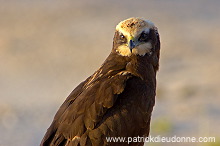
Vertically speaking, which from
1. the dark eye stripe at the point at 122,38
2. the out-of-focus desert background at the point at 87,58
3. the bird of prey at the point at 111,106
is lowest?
the bird of prey at the point at 111,106

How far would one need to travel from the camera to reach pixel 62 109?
28.0 ft

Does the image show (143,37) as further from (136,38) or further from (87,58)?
(87,58)

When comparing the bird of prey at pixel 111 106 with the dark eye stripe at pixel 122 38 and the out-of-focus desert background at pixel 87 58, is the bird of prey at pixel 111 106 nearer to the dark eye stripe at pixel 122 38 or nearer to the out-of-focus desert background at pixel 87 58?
the dark eye stripe at pixel 122 38

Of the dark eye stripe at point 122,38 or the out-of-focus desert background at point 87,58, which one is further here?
the out-of-focus desert background at point 87,58

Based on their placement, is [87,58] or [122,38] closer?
[122,38]

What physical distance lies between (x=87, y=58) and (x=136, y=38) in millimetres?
8062

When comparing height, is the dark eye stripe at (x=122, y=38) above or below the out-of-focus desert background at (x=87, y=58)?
below

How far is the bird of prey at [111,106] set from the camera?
8188mm

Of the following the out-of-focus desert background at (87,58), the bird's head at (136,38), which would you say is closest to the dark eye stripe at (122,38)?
the bird's head at (136,38)

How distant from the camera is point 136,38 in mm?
8797

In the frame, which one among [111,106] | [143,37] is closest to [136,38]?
[143,37]

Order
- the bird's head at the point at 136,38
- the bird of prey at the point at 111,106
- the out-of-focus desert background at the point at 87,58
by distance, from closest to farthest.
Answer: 1. the bird of prey at the point at 111,106
2. the bird's head at the point at 136,38
3. the out-of-focus desert background at the point at 87,58

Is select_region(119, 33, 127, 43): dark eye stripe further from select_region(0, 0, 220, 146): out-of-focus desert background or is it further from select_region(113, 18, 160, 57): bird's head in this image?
select_region(0, 0, 220, 146): out-of-focus desert background

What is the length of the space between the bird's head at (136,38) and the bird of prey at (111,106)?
1cm
